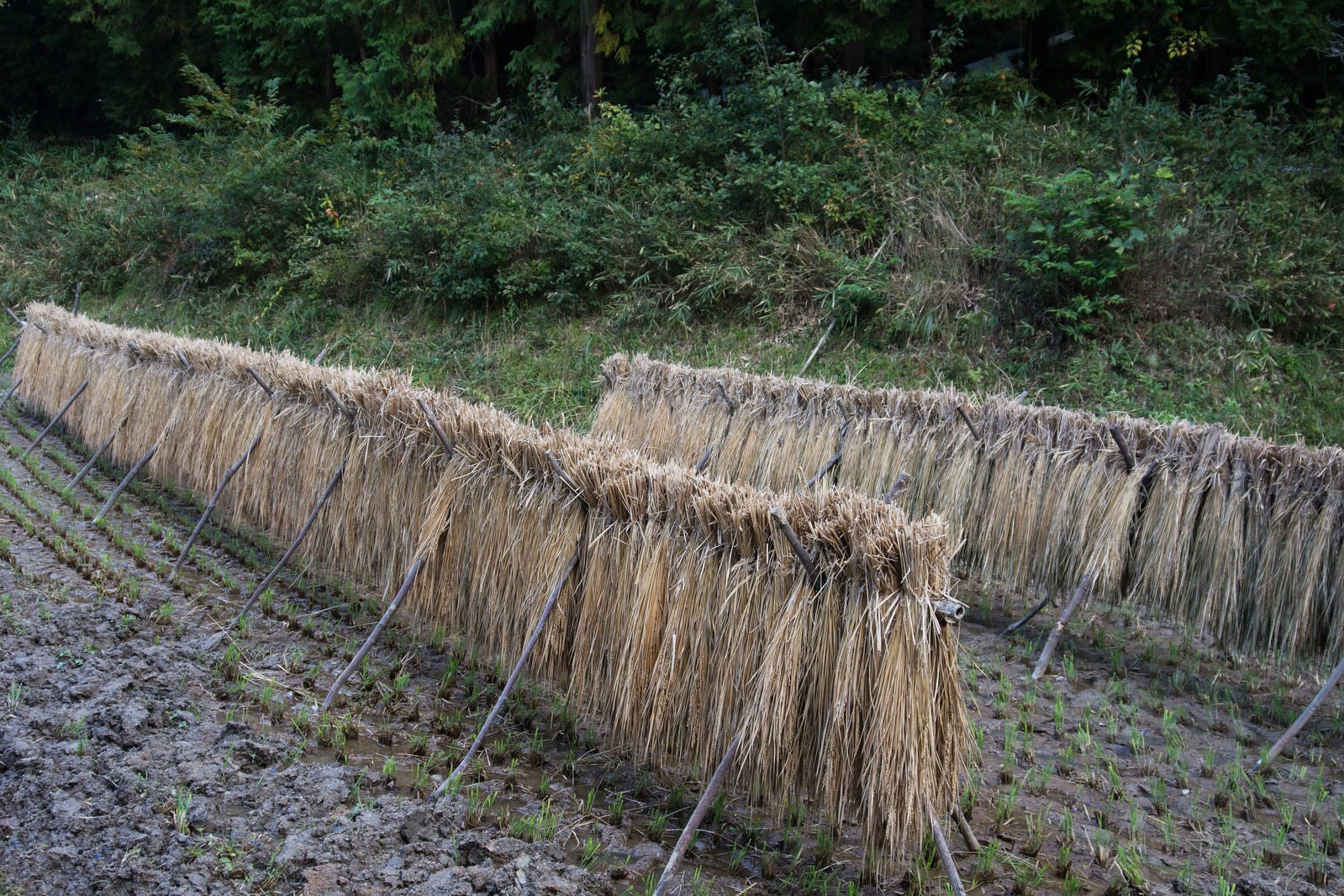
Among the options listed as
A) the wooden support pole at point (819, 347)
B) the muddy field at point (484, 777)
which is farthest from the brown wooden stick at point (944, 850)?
the wooden support pole at point (819, 347)

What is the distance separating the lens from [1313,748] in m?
4.84

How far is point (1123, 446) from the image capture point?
5863 millimetres

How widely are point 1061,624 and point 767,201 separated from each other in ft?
26.3

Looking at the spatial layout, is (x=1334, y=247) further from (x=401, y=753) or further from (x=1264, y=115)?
(x=401, y=753)

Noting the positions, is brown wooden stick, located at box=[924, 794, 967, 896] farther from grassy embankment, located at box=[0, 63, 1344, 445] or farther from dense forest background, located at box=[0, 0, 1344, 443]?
dense forest background, located at box=[0, 0, 1344, 443]

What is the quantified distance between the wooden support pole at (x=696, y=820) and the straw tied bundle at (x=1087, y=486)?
1.54m

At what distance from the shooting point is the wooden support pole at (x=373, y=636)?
5.04m

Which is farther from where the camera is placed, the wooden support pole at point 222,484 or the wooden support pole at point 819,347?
the wooden support pole at point 819,347

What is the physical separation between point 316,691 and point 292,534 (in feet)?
6.91

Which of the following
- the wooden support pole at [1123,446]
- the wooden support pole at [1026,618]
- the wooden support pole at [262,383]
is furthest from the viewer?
the wooden support pole at [262,383]

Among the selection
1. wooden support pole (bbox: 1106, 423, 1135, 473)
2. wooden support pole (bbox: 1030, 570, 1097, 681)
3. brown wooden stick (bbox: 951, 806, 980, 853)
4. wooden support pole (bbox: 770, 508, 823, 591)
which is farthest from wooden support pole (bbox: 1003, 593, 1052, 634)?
wooden support pole (bbox: 770, 508, 823, 591)

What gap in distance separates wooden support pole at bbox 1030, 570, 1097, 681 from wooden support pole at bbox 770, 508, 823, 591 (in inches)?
95.2

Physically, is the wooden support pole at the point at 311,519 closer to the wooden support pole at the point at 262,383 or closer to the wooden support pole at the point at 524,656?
the wooden support pole at the point at 262,383

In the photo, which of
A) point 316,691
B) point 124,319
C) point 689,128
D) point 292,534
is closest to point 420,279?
point 689,128
